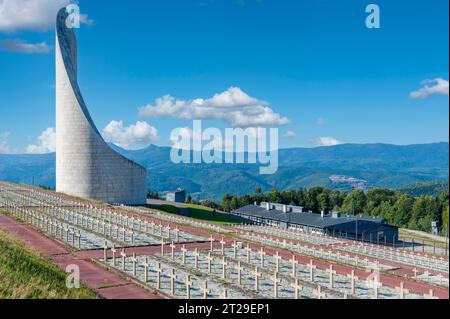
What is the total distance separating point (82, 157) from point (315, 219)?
96.7ft

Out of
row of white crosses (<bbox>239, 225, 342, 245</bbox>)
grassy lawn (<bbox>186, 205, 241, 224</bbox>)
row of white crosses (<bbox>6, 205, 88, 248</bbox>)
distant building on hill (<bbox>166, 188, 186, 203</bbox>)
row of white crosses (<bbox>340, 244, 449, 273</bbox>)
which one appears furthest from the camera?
distant building on hill (<bbox>166, 188, 186, 203</bbox>)

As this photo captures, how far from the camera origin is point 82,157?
6116cm

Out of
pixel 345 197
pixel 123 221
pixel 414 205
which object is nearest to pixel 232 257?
pixel 123 221

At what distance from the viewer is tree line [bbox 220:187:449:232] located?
8600cm

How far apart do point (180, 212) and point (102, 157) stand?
1254cm

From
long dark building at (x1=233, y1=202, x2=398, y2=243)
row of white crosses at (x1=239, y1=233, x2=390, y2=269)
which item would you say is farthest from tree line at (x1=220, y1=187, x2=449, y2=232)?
row of white crosses at (x1=239, y1=233, x2=390, y2=269)

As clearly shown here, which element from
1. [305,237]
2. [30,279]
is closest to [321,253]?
[305,237]

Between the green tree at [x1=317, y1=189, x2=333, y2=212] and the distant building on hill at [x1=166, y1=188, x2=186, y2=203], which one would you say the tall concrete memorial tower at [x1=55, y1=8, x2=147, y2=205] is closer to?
the distant building on hill at [x1=166, y1=188, x2=186, y2=203]

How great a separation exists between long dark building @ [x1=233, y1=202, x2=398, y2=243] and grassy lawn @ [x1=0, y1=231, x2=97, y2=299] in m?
31.7

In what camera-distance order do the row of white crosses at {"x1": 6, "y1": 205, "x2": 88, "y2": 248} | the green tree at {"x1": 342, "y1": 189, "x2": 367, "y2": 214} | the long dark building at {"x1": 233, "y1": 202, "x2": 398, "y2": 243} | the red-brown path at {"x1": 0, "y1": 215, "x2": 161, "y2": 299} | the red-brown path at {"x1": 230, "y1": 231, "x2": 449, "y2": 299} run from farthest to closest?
the green tree at {"x1": 342, "y1": 189, "x2": 367, "y2": 214} → the long dark building at {"x1": 233, "y1": 202, "x2": 398, "y2": 243} → the row of white crosses at {"x1": 6, "y1": 205, "x2": 88, "y2": 248} → the red-brown path at {"x1": 0, "y1": 215, "x2": 161, "y2": 299} → the red-brown path at {"x1": 230, "y1": 231, "x2": 449, "y2": 299}

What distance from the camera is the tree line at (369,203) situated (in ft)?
282

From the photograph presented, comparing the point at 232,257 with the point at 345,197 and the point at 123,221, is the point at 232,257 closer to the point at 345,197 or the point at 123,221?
the point at 123,221

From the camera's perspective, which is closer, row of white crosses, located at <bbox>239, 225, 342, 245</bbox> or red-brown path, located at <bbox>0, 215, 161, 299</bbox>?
red-brown path, located at <bbox>0, 215, 161, 299</bbox>

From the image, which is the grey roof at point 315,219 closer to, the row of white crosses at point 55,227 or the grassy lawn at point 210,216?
the grassy lawn at point 210,216
